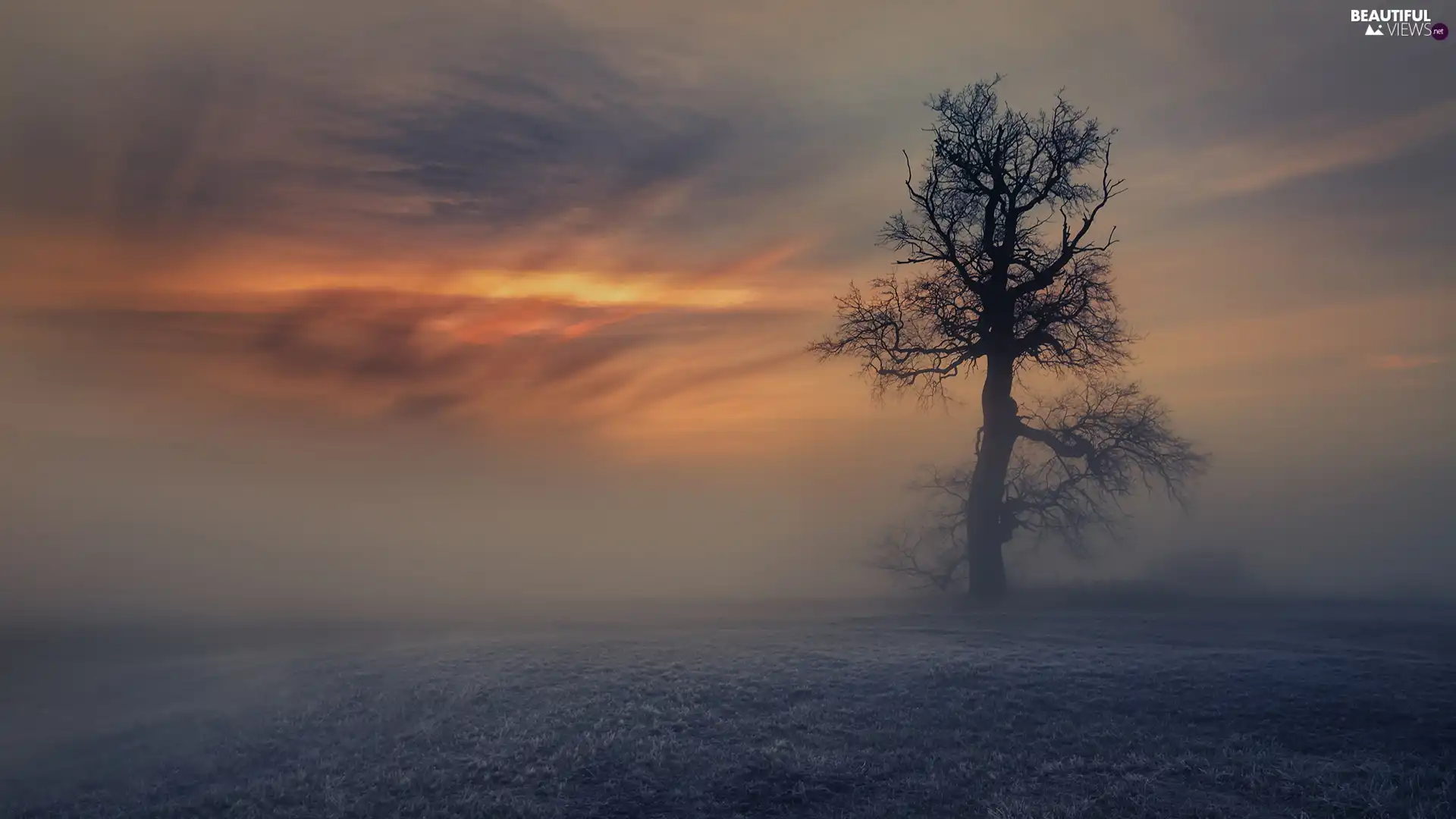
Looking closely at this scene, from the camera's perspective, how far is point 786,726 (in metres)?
14.9

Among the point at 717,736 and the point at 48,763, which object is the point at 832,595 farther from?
the point at 48,763

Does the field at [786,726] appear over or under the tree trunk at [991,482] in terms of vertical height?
under

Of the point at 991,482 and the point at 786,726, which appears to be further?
the point at 991,482

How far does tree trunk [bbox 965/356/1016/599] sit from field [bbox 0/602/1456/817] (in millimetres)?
5384

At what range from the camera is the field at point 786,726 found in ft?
39.0

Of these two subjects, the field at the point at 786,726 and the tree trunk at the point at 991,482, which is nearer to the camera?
the field at the point at 786,726

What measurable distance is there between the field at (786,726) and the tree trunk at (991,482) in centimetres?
538

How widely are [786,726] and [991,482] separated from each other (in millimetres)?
16311

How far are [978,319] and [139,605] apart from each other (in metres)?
42.4

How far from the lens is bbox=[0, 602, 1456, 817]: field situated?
1189 centimetres

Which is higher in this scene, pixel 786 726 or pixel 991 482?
pixel 991 482

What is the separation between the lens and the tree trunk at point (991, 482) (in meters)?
27.5

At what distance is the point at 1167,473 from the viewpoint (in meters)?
28.9

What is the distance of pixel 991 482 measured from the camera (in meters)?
28.4
